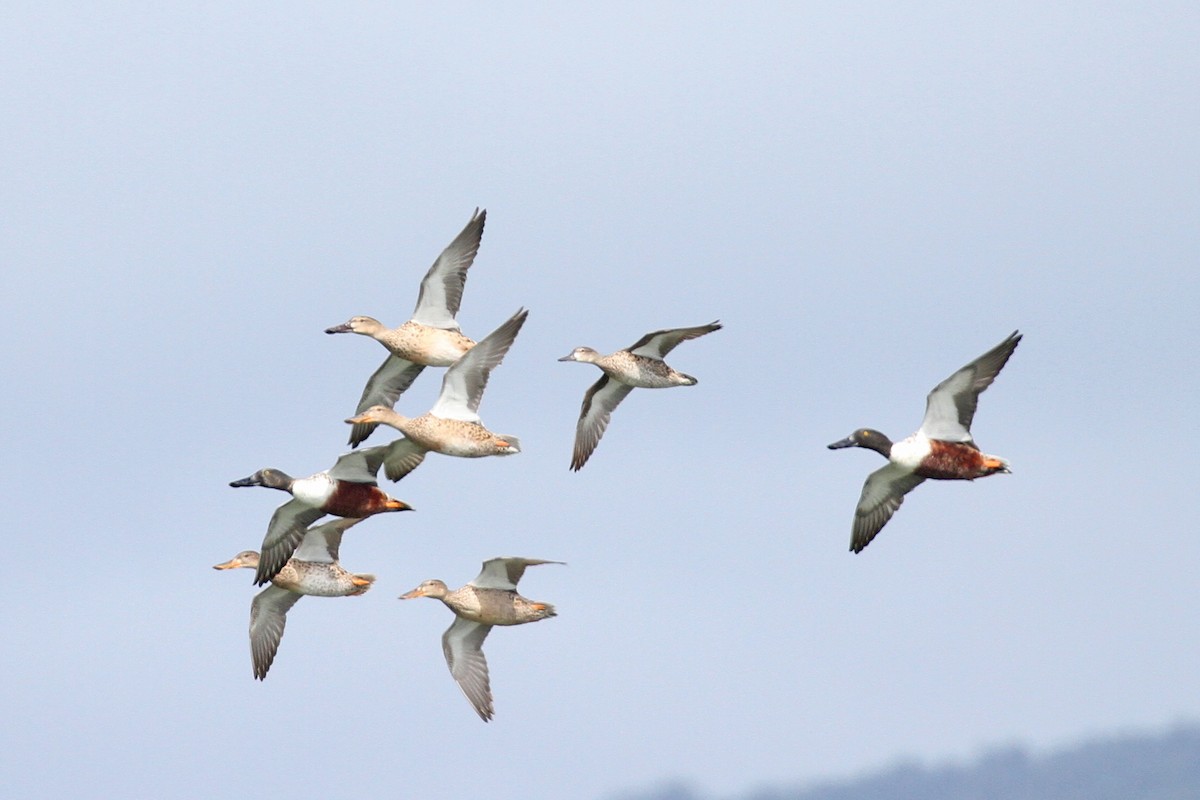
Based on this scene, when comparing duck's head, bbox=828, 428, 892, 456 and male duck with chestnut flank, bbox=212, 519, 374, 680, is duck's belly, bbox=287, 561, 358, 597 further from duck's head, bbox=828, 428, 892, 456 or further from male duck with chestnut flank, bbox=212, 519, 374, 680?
duck's head, bbox=828, 428, 892, 456

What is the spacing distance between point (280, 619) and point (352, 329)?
11.6 ft

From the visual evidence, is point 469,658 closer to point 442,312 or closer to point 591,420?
point 591,420

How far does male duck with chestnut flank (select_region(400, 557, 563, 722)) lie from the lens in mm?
24297

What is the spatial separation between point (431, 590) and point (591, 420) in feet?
10.2

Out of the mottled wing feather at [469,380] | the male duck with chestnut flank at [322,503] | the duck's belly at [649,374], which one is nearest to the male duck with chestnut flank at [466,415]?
the mottled wing feather at [469,380]

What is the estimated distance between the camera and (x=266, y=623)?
1040 inches

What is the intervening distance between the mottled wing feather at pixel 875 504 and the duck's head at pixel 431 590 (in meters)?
4.68

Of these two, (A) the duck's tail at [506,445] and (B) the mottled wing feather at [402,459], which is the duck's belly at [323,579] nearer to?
(B) the mottled wing feather at [402,459]

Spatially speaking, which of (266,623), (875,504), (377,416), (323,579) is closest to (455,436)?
(377,416)

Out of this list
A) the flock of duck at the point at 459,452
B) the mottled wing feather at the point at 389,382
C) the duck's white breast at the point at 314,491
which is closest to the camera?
the flock of duck at the point at 459,452

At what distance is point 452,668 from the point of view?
82.0 feet

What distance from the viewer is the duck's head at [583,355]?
25.3m

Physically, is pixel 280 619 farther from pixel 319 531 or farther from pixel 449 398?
pixel 449 398

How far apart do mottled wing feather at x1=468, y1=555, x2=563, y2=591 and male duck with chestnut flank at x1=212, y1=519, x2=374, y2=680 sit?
4.54ft
